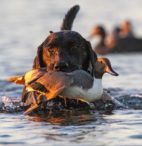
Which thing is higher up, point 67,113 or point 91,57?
point 91,57

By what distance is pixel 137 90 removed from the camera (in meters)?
13.3

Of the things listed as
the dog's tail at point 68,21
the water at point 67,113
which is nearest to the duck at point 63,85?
the water at point 67,113

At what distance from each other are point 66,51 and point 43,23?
1693 cm

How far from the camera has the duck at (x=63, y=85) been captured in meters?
9.36

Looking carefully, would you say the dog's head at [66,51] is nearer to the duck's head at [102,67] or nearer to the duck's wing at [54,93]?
the duck's head at [102,67]

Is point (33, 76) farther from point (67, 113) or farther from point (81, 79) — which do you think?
point (67, 113)

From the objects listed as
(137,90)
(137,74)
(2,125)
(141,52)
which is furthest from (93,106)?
(141,52)

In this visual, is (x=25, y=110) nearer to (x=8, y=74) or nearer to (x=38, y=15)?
(x=8, y=74)

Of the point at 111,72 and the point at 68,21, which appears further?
the point at 68,21

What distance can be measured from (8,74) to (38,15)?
42.3 ft

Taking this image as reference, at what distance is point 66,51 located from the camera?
1055 centimetres

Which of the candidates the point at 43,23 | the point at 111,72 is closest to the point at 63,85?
the point at 111,72

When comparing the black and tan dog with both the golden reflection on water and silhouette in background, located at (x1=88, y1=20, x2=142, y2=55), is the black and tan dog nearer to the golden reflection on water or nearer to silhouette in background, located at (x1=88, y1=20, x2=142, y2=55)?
the golden reflection on water

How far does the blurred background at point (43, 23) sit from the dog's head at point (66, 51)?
558 centimetres
